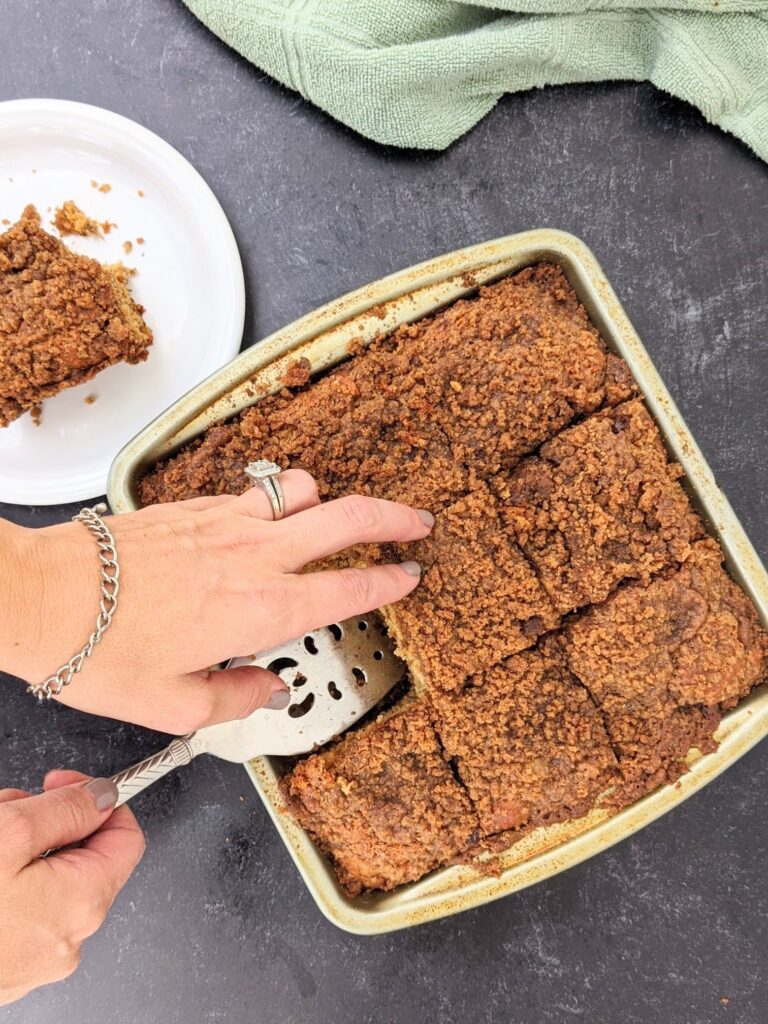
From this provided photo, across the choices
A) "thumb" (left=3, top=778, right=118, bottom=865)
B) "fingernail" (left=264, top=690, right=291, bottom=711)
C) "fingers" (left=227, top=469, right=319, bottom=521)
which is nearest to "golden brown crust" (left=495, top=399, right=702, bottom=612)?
"fingers" (left=227, top=469, right=319, bottom=521)

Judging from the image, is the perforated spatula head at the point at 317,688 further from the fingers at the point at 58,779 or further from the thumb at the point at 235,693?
the fingers at the point at 58,779

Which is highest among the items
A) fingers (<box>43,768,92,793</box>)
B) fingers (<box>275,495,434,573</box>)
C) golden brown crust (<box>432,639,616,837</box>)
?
fingers (<box>275,495,434,573</box>)

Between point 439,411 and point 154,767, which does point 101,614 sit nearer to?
point 154,767

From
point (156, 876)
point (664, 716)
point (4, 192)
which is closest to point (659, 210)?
point (664, 716)

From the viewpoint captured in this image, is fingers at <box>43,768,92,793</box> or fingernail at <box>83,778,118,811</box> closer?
fingernail at <box>83,778,118,811</box>

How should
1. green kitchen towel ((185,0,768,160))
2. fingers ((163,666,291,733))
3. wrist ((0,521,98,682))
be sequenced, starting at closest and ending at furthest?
wrist ((0,521,98,682))
fingers ((163,666,291,733))
green kitchen towel ((185,0,768,160))

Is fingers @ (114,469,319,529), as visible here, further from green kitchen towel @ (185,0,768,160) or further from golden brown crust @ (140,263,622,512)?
green kitchen towel @ (185,0,768,160)

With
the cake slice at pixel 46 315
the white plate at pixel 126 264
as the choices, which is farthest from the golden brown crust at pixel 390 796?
the cake slice at pixel 46 315
